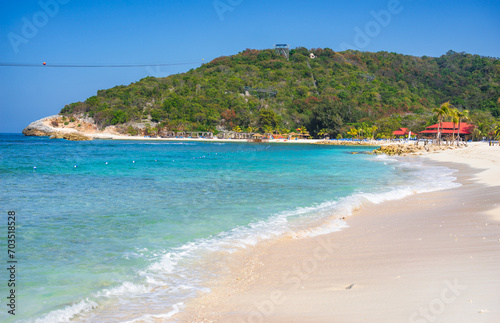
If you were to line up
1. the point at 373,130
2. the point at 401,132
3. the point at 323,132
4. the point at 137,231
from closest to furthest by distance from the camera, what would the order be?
the point at 137,231
the point at 401,132
the point at 373,130
the point at 323,132

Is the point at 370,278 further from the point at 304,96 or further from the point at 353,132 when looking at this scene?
the point at 304,96

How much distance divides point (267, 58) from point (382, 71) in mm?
63644

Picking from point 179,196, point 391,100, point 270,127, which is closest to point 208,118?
point 270,127

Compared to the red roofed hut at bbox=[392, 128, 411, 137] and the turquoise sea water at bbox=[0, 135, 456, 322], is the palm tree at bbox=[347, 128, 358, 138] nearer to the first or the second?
the red roofed hut at bbox=[392, 128, 411, 137]

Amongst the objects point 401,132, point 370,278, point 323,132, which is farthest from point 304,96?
point 370,278

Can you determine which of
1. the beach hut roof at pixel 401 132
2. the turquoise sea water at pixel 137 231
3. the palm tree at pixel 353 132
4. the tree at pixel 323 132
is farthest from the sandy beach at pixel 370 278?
the tree at pixel 323 132

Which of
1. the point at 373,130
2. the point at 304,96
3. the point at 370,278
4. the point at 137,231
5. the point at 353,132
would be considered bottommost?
the point at 137,231

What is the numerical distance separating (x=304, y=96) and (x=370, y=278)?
15442cm

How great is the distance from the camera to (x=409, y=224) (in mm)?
8594

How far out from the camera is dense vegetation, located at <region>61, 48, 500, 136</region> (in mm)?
120438

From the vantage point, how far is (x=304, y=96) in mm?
154625

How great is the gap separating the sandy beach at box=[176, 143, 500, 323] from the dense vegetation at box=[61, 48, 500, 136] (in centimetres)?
10375

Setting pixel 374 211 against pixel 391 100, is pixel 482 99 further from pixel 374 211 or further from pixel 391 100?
pixel 374 211

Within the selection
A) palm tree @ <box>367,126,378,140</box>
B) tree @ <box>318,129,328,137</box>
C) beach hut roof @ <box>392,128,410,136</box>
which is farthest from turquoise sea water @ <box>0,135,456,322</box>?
tree @ <box>318,129,328,137</box>
